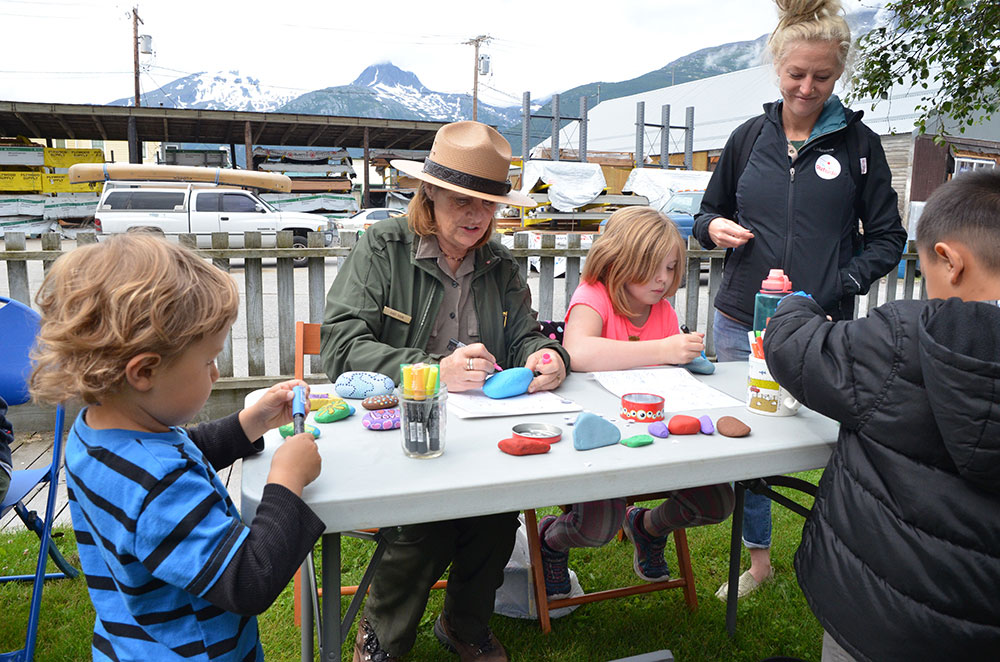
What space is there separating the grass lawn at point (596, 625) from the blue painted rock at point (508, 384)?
3.15 feet

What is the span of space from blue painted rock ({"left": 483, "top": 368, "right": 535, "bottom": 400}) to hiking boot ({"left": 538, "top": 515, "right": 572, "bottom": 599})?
29.7 inches

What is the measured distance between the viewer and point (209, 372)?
119cm

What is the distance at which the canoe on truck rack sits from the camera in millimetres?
17844

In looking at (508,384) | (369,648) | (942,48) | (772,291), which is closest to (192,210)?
(942,48)

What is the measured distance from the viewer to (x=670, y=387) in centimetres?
193

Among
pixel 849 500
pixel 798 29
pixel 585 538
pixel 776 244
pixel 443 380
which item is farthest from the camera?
pixel 776 244

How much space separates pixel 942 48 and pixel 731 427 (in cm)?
495

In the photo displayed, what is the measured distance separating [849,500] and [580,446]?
1.77 feet

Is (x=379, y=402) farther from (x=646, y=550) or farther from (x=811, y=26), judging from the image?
(x=811, y=26)

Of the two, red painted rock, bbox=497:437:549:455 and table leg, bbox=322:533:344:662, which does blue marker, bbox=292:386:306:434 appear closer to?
table leg, bbox=322:533:344:662

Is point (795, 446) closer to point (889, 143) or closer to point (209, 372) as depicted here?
point (209, 372)

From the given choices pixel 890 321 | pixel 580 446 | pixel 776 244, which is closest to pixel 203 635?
pixel 580 446

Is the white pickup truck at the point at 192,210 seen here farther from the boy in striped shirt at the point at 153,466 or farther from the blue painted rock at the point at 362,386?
the boy in striped shirt at the point at 153,466

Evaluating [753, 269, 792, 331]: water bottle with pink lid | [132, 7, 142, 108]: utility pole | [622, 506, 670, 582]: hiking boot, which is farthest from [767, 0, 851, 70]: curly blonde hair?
[132, 7, 142, 108]: utility pole
